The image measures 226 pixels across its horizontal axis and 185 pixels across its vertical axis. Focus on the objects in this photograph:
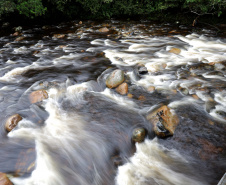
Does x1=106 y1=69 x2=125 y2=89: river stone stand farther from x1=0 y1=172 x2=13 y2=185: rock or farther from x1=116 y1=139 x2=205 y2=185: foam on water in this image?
x1=0 y1=172 x2=13 y2=185: rock

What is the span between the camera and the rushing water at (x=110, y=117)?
2.23 meters

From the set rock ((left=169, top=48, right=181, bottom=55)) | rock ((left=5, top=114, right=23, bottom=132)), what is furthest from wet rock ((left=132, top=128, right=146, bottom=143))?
rock ((left=169, top=48, right=181, bottom=55))

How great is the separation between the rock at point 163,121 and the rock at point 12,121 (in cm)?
240

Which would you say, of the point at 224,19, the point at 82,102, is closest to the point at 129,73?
the point at 82,102

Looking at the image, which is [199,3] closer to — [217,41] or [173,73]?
[217,41]

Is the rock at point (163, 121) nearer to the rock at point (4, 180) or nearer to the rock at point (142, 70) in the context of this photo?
the rock at point (142, 70)

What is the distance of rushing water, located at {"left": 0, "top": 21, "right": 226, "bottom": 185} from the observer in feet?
7.32

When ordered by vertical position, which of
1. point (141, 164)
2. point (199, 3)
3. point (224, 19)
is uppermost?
point (199, 3)

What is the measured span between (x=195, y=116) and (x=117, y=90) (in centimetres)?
174

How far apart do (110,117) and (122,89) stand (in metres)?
0.92

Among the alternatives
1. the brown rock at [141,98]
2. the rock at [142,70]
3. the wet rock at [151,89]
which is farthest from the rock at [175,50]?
the brown rock at [141,98]

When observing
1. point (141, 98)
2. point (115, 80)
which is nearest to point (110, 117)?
point (141, 98)

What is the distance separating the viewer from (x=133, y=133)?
2.75m

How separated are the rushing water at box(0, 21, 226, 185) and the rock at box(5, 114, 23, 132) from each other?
75 mm
